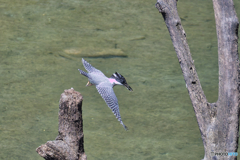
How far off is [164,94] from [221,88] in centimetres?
219

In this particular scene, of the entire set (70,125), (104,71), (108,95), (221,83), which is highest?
(221,83)

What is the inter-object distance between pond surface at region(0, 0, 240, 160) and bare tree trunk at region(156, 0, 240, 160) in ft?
4.66

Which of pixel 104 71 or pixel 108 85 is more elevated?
pixel 108 85

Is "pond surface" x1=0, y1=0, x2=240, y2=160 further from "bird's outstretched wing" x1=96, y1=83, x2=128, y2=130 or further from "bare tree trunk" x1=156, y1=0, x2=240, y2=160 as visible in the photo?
"bare tree trunk" x1=156, y1=0, x2=240, y2=160

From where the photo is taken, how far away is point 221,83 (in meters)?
2.11

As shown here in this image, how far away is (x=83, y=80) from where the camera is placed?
4457mm

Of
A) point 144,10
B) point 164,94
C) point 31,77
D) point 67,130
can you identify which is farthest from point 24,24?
point 67,130

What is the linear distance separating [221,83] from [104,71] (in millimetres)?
2518

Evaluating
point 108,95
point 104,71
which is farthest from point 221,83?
point 104,71

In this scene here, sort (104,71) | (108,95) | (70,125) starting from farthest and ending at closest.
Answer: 1. (104,71)
2. (108,95)
3. (70,125)

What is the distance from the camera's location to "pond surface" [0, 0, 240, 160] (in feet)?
12.1

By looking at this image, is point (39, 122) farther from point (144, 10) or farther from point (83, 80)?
point (144, 10)

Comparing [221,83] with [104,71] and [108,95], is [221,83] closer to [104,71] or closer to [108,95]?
[108,95]

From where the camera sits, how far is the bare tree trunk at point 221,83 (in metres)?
2.05
